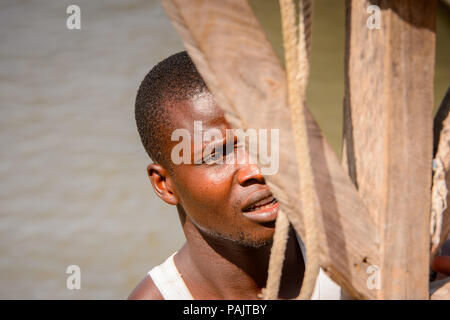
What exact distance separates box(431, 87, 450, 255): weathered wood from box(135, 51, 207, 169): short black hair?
41cm

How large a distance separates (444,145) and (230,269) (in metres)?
0.51

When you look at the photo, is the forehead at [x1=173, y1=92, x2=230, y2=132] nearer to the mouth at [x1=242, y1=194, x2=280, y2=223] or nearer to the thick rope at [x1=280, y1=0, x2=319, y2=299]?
the mouth at [x1=242, y1=194, x2=280, y2=223]

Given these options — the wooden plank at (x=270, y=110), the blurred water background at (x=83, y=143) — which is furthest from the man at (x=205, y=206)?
the blurred water background at (x=83, y=143)

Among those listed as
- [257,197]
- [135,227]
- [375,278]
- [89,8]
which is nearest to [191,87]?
[257,197]

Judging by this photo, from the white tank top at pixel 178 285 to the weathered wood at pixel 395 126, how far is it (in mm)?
405

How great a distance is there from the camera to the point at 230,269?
104cm

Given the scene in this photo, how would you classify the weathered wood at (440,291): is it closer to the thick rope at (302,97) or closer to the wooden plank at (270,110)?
the wooden plank at (270,110)

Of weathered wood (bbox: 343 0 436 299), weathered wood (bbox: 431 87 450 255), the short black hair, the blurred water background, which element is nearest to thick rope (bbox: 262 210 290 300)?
weathered wood (bbox: 343 0 436 299)

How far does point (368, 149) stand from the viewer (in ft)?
2.11

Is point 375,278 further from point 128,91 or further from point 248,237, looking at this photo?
point 128,91

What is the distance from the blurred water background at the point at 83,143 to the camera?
9.18 feet

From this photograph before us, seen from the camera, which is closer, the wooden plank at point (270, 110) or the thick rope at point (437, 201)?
the wooden plank at point (270, 110)

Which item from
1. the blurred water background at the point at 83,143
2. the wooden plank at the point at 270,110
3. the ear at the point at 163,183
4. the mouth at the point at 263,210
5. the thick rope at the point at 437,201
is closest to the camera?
the wooden plank at the point at 270,110

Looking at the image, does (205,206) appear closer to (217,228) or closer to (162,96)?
(217,228)
